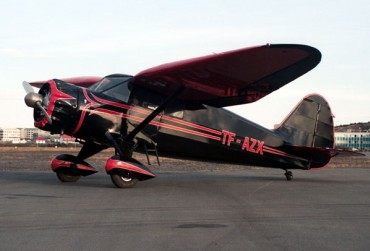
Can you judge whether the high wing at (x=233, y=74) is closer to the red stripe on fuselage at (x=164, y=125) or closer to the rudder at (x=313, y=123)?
the red stripe on fuselage at (x=164, y=125)

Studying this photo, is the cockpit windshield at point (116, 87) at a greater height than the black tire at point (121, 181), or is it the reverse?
the cockpit windshield at point (116, 87)

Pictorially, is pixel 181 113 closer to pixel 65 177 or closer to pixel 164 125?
pixel 164 125

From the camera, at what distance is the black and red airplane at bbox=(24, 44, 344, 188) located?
9.46 m

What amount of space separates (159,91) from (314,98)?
5310mm

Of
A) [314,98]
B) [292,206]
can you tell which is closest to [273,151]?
[314,98]

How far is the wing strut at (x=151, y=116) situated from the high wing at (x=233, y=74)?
0.82 ft

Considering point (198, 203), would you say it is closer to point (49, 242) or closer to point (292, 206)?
point (292, 206)

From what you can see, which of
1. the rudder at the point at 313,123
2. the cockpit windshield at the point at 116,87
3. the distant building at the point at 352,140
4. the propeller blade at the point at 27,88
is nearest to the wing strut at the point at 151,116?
the cockpit windshield at the point at 116,87

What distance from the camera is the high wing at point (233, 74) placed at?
8508 millimetres

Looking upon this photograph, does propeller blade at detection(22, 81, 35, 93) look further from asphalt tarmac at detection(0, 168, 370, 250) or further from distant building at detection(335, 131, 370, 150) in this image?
distant building at detection(335, 131, 370, 150)

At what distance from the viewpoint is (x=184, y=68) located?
31.9 ft

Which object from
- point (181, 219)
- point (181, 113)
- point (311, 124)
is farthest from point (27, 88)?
point (311, 124)

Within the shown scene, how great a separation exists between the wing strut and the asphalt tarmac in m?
1.34

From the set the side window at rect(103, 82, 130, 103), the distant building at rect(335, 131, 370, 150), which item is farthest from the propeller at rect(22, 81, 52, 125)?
the distant building at rect(335, 131, 370, 150)
